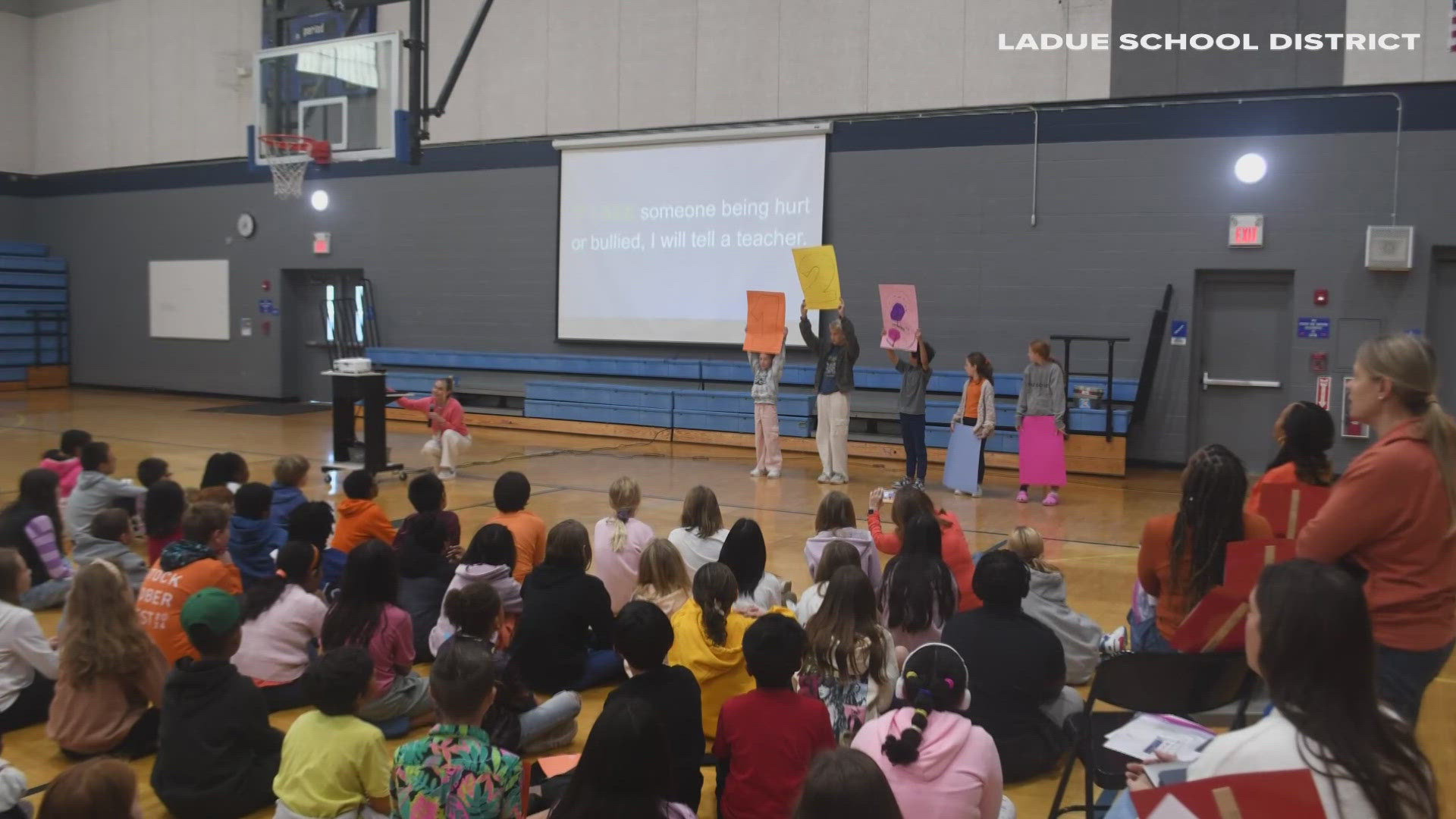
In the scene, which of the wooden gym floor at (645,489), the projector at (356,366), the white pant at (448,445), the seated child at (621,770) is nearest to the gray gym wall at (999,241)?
the wooden gym floor at (645,489)

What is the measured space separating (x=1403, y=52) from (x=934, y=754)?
10.5m

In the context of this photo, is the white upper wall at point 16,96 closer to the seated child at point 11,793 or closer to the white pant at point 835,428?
the white pant at point 835,428

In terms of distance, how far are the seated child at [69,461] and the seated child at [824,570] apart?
5037mm

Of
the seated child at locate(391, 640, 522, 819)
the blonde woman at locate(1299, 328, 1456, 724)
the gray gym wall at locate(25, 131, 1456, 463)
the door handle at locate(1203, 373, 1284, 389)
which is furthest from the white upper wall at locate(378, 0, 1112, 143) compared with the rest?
the seated child at locate(391, 640, 522, 819)

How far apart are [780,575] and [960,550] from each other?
1897mm

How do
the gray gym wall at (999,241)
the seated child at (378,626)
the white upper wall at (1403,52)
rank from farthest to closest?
the gray gym wall at (999,241), the white upper wall at (1403,52), the seated child at (378,626)

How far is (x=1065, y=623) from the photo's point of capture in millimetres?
4535

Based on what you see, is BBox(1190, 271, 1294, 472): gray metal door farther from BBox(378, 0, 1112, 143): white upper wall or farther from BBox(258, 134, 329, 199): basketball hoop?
BBox(258, 134, 329, 199): basketball hoop

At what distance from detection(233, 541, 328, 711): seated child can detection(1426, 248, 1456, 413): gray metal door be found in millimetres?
10410

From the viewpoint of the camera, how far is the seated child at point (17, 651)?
377cm

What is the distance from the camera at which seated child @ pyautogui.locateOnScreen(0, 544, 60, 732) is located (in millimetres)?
3771

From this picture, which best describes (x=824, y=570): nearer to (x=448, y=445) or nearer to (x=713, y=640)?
(x=713, y=640)

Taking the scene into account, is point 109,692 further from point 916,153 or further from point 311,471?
point 916,153

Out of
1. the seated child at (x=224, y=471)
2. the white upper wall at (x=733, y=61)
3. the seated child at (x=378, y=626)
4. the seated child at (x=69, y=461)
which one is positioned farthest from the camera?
the white upper wall at (x=733, y=61)
